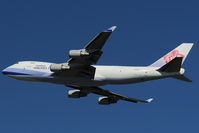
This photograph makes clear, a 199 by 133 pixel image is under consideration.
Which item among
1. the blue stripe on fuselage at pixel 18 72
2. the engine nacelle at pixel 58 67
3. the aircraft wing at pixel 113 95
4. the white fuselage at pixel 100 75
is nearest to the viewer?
the engine nacelle at pixel 58 67

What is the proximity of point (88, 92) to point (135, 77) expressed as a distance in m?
11.1

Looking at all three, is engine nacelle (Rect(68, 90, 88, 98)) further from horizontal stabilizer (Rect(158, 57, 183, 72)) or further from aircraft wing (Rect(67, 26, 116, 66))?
horizontal stabilizer (Rect(158, 57, 183, 72))

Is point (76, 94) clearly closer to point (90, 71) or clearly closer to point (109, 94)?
point (109, 94)

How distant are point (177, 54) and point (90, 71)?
42.9ft

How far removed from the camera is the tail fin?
58784 millimetres

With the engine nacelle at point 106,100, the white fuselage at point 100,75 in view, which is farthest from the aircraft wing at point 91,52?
the engine nacelle at point 106,100

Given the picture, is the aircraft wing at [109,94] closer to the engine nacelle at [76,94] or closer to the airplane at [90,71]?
the engine nacelle at [76,94]

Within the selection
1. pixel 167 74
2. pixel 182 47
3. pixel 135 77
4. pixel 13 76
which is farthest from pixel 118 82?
pixel 13 76

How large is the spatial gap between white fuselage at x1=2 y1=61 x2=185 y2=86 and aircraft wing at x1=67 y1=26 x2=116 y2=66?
338 cm

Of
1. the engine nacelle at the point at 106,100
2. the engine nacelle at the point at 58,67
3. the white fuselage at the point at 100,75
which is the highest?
the engine nacelle at the point at 58,67

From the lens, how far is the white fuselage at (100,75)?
180ft

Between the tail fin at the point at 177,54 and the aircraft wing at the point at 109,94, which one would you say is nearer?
the tail fin at the point at 177,54

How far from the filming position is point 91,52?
159 feet

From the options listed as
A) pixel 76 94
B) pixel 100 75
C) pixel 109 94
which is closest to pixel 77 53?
pixel 100 75
